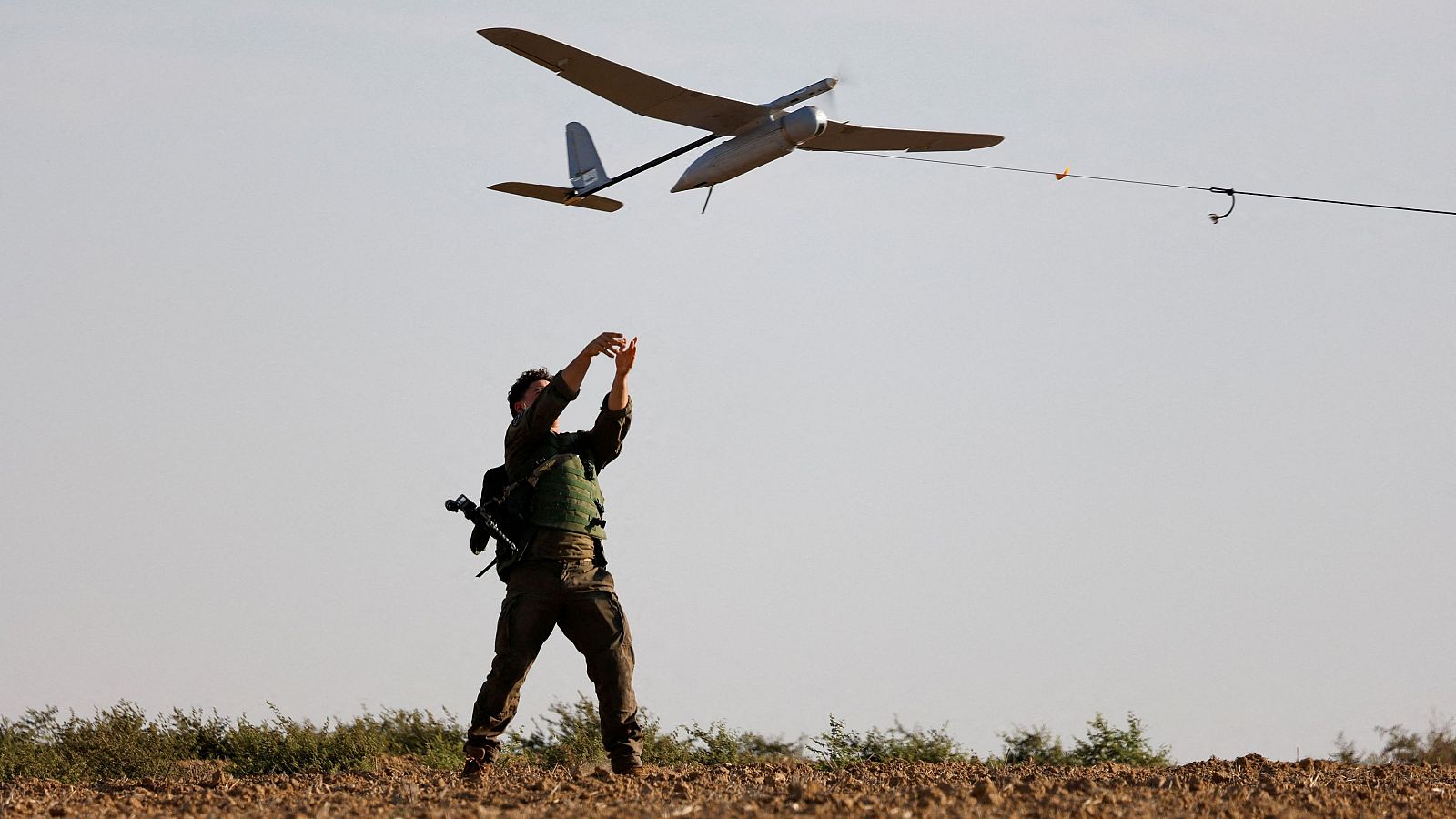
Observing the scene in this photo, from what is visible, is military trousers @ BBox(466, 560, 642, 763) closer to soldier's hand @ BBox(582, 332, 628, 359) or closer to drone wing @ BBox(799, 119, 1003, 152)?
soldier's hand @ BBox(582, 332, 628, 359)

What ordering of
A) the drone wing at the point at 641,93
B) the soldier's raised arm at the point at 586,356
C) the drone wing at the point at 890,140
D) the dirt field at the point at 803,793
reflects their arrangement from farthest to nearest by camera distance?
the drone wing at the point at 890,140 → the drone wing at the point at 641,93 → the soldier's raised arm at the point at 586,356 → the dirt field at the point at 803,793

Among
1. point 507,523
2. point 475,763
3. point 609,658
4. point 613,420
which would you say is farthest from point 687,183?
point 475,763

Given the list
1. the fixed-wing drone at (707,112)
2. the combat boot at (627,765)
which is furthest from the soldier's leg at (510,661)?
the fixed-wing drone at (707,112)

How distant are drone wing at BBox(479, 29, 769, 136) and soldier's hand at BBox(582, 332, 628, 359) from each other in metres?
3.44

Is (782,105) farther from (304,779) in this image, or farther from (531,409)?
(304,779)

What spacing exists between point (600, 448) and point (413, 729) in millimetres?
4554

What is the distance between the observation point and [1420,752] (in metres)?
11.5

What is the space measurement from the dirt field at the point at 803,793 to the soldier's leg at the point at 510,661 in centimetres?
29

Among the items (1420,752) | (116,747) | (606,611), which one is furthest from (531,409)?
(1420,752)

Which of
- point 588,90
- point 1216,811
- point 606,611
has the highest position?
point 588,90

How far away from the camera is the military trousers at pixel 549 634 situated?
845cm

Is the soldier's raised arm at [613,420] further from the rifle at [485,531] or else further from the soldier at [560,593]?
the rifle at [485,531]

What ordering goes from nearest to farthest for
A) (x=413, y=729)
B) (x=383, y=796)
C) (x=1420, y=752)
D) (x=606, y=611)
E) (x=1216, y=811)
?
(x=1216, y=811) → (x=383, y=796) → (x=606, y=611) → (x=1420, y=752) → (x=413, y=729)

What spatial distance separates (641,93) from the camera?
11891mm
